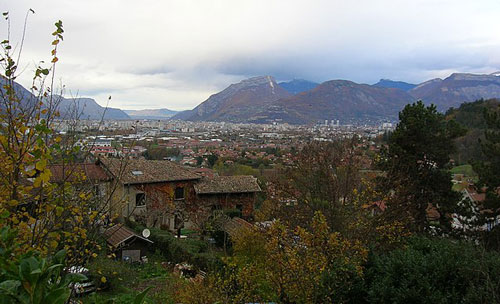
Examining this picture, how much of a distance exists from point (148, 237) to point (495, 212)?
16143 millimetres

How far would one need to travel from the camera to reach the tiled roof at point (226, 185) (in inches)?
985

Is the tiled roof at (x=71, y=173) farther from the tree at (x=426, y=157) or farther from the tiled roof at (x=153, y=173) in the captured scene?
the tiled roof at (x=153, y=173)

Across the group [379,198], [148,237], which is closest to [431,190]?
[379,198]

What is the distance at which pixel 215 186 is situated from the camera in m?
25.6

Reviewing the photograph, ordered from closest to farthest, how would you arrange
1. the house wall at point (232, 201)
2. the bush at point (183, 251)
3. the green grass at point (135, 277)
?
the green grass at point (135, 277)
the bush at point (183, 251)
the house wall at point (232, 201)

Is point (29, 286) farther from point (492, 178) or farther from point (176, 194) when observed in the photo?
point (176, 194)

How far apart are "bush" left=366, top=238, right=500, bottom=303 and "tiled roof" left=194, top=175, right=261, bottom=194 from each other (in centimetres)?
1854

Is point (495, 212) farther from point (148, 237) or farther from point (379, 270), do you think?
→ point (148, 237)

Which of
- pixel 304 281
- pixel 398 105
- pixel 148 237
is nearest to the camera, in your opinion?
pixel 304 281

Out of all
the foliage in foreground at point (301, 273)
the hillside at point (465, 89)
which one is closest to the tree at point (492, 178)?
the foliage in foreground at point (301, 273)

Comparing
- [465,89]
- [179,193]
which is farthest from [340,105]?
[179,193]

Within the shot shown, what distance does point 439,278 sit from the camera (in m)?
6.30

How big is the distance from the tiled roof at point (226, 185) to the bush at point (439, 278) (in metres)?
18.5

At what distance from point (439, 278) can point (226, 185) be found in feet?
66.6
